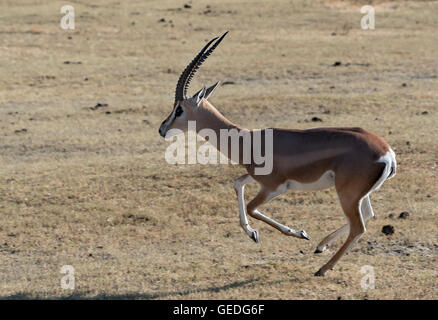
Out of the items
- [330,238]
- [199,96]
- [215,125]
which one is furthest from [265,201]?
[199,96]

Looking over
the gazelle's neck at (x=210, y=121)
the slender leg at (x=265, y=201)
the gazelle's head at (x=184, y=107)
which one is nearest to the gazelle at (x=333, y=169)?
the slender leg at (x=265, y=201)

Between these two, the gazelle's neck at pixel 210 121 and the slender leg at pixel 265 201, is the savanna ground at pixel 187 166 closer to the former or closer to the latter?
the slender leg at pixel 265 201

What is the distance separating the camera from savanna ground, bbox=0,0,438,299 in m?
7.50

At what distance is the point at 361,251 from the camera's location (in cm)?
806

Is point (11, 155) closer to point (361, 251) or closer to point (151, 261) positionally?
point (151, 261)

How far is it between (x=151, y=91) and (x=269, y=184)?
10008mm

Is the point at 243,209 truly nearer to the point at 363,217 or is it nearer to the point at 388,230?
the point at 363,217

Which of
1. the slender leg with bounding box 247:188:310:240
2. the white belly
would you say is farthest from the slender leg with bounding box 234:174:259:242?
the white belly

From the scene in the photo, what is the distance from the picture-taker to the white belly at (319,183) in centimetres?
711

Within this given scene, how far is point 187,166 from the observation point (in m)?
11.2

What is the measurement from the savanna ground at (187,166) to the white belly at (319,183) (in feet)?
2.68

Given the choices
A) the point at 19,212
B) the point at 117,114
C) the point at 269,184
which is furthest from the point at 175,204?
the point at 117,114

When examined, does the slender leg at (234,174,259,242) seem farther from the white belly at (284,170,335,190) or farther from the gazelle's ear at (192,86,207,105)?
the gazelle's ear at (192,86,207,105)

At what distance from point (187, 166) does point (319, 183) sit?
14.0 ft
